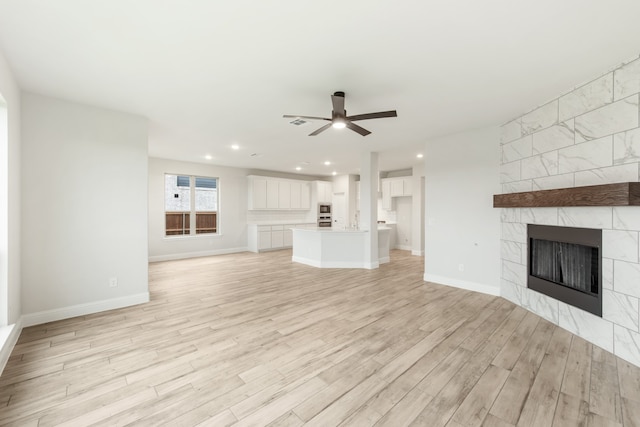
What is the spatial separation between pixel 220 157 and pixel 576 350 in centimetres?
713

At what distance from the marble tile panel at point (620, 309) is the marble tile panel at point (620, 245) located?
0.35 meters

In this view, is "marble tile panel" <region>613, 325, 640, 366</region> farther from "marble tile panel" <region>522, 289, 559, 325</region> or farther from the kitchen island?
the kitchen island

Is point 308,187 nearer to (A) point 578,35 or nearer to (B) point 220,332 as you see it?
(B) point 220,332

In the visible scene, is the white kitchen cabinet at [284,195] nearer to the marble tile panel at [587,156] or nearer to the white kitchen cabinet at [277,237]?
the white kitchen cabinet at [277,237]

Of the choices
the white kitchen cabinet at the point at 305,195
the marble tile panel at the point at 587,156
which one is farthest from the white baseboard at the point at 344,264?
the marble tile panel at the point at 587,156

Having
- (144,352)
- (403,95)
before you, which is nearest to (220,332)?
(144,352)

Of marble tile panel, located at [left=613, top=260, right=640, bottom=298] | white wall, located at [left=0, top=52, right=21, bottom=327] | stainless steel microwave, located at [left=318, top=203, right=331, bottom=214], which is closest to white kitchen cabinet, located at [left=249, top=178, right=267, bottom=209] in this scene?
stainless steel microwave, located at [left=318, top=203, right=331, bottom=214]

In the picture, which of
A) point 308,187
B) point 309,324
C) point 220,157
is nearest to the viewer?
point 309,324

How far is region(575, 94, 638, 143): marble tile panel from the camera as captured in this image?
244 centimetres

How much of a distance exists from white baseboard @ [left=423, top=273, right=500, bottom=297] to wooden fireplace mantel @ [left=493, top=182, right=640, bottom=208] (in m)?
1.38

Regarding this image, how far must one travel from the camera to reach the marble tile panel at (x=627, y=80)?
2396 millimetres

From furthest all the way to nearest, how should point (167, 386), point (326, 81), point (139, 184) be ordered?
1. point (139, 184)
2. point (326, 81)
3. point (167, 386)

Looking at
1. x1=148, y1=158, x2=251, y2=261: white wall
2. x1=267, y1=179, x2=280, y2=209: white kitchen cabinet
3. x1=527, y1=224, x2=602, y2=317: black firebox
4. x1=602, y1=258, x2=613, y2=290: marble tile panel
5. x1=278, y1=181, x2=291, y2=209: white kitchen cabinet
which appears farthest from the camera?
x1=278, y1=181, x2=291, y2=209: white kitchen cabinet

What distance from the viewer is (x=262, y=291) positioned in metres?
4.45
